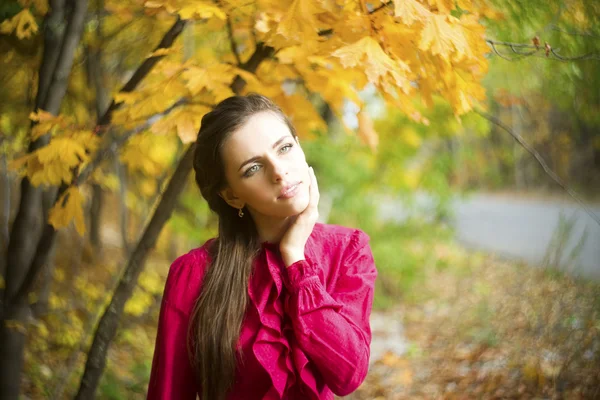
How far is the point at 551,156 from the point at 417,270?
4364 millimetres

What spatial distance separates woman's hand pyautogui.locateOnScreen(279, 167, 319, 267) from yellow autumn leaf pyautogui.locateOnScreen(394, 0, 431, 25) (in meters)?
0.60

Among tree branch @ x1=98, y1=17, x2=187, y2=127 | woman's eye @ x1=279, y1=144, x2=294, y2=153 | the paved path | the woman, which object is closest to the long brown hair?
the woman

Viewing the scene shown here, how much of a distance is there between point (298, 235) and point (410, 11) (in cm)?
74

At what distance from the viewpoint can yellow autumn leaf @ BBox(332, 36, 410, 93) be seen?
1.48 m

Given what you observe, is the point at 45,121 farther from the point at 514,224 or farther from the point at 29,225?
the point at 514,224

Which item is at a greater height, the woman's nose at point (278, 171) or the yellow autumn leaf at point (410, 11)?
the yellow autumn leaf at point (410, 11)

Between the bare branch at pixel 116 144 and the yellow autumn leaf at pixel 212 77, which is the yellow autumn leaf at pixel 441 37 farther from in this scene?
the bare branch at pixel 116 144

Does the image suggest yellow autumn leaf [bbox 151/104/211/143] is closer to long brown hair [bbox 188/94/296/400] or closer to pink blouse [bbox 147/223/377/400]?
long brown hair [bbox 188/94/296/400]

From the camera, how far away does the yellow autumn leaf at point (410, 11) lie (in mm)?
1435

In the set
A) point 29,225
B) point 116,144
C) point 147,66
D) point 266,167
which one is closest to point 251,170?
point 266,167

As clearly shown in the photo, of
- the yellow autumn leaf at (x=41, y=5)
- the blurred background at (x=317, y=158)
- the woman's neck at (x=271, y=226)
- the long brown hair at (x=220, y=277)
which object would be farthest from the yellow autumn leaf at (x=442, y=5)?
the yellow autumn leaf at (x=41, y=5)

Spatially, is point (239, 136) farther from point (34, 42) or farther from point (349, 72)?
point (34, 42)

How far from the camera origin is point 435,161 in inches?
236

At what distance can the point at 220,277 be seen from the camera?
165 centimetres
